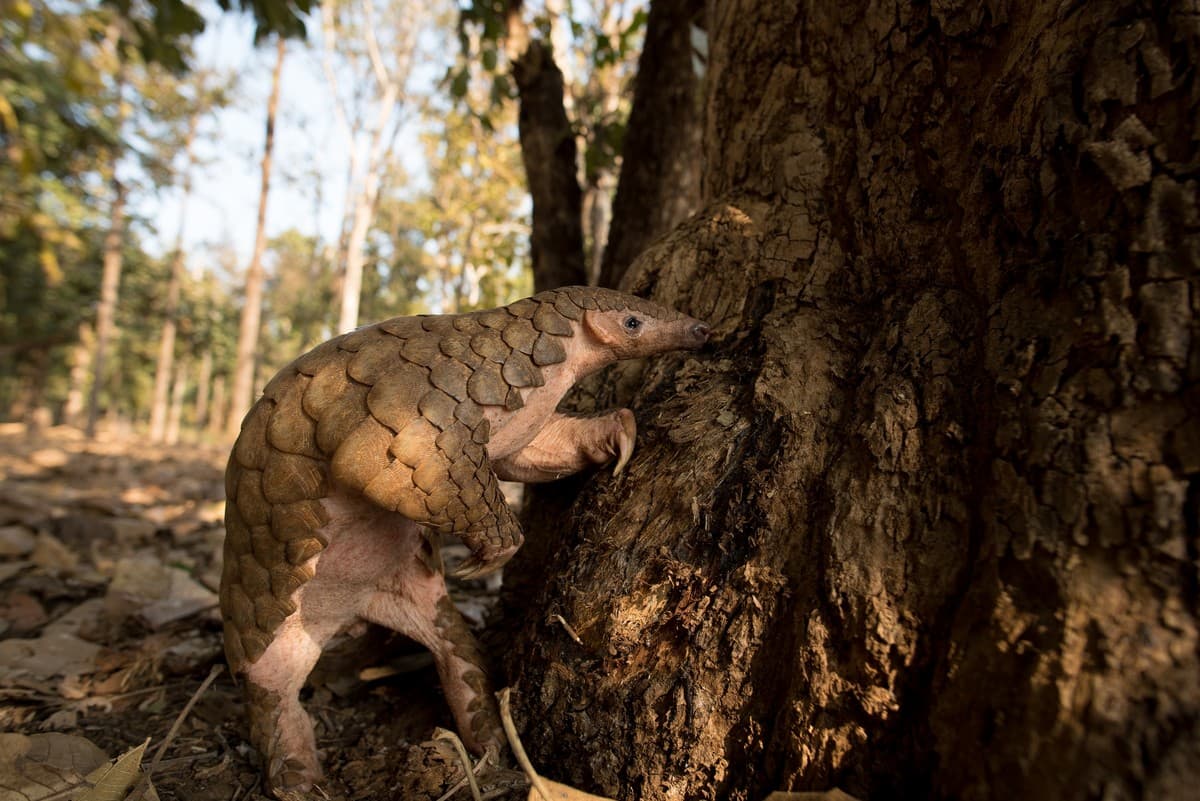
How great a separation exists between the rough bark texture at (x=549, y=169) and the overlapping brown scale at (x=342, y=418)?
94.7 inches

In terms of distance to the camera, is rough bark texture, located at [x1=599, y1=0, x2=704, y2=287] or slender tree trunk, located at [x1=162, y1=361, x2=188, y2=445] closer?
rough bark texture, located at [x1=599, y1=0, x2=704, y2=287]

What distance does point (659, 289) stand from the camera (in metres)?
2.18

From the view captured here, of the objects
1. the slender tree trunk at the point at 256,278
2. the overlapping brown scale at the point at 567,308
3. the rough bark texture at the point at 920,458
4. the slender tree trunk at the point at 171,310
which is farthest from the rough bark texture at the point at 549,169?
the slender tree trunk at the point at 171,310

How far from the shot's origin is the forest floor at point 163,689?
5.61ft

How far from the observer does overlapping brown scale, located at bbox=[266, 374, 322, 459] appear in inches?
63.8

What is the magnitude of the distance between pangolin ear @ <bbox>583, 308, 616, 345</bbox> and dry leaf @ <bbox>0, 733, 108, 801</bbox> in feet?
5.60

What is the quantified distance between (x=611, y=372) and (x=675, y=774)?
4.22 feet

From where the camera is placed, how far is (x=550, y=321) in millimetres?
1817

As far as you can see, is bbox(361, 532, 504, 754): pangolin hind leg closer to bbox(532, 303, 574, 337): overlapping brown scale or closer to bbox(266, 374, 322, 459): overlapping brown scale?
bbox(266, 374, 322, 459): overlapping brown scale

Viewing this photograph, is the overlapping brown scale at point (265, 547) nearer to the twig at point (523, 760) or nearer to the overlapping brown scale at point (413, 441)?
the overlapping brown scale at point (413, 441)

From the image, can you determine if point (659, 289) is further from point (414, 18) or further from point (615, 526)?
point (414, 18)

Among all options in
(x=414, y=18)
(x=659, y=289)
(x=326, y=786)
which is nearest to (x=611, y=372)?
(x=659, y=289)

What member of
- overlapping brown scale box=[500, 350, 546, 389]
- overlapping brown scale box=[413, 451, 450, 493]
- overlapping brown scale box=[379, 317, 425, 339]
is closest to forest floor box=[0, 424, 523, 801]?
overlapping brown scale box=[413, 451, 450, 493]

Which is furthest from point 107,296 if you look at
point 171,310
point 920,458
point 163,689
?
point 920,458
